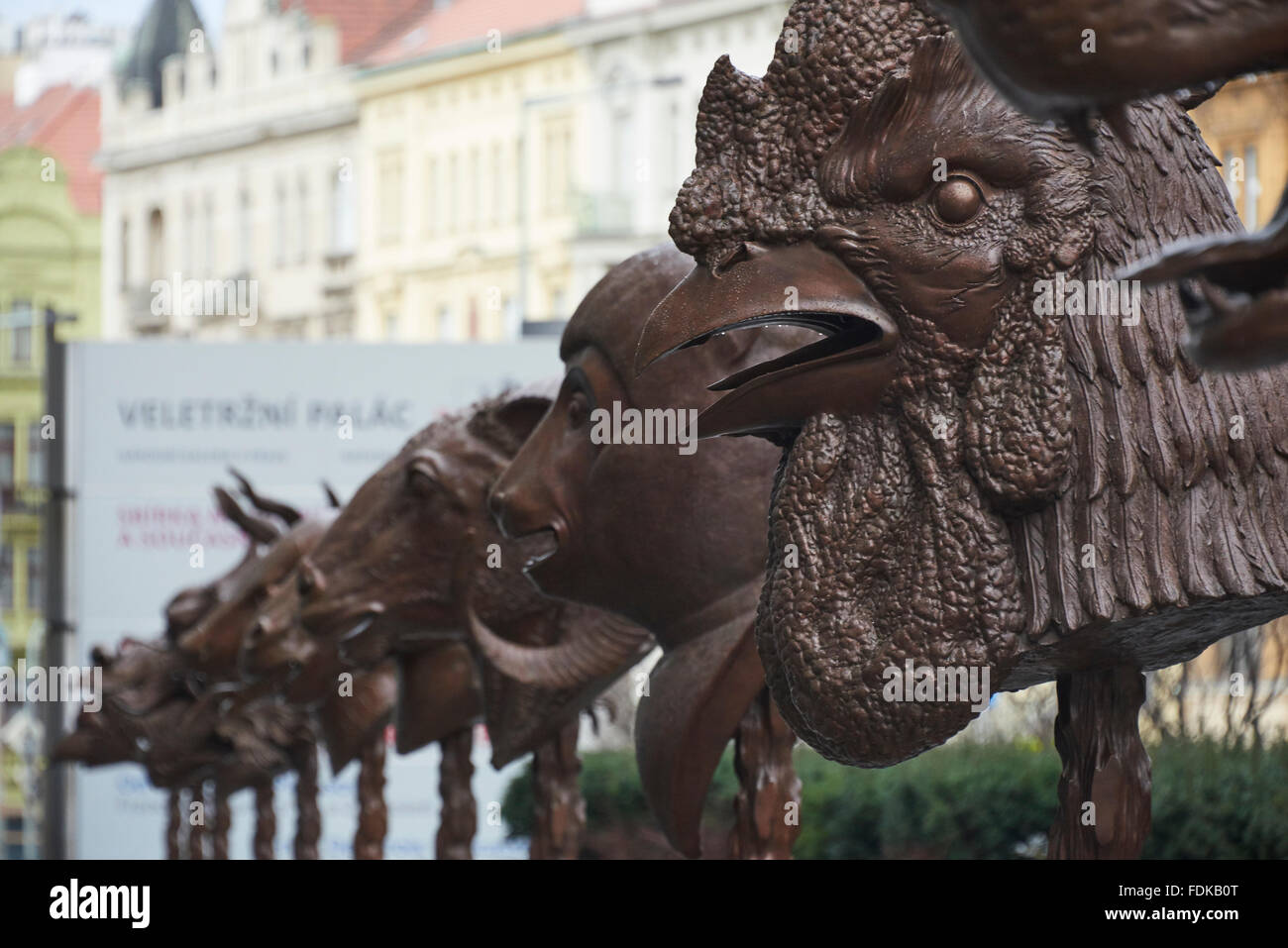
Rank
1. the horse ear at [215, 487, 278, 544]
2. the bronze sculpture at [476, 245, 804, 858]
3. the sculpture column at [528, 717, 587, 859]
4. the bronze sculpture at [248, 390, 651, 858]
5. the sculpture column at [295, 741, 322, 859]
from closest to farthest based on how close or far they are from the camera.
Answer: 1. the bronze sculpture at [476, 245, 804, 858]
2. the bronze sculpture at [248, 390, 651, 858]
3. the sculpture column at [528, 717, 587, 859]
4. the horse ear at [215, 487, 278, 544]
5. the sculpture column at [295, 741, 322, 859]

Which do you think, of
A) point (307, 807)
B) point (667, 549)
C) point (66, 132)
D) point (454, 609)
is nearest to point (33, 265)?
point (66, 132)

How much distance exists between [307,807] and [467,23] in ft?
79.5

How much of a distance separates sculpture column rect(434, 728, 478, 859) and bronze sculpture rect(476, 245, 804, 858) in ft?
5.45

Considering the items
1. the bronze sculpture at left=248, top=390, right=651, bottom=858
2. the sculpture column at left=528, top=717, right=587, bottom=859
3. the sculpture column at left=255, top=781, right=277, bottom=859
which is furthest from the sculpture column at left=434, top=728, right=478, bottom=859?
the sculpture column at left=255, top=781, right=277, bottom=859

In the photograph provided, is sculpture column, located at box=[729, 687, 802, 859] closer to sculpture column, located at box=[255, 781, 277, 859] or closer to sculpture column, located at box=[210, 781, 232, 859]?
sculpture column, located at box=[255, 781, 277, 859]

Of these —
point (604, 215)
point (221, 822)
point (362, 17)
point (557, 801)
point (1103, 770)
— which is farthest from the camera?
point (362, 17)

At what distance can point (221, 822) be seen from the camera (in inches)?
313

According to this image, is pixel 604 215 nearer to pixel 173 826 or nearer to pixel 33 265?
pixel 173 826

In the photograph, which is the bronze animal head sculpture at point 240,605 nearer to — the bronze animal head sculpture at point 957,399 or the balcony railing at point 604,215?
the bronze animal head sculpture at point 957,399

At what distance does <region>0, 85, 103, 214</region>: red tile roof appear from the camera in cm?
3744

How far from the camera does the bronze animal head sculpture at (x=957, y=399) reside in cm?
196
